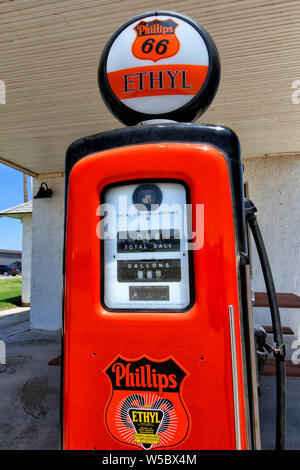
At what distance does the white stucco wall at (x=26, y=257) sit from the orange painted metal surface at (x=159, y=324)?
7.15 m

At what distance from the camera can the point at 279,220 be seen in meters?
4.34

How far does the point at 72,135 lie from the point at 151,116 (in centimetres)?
294

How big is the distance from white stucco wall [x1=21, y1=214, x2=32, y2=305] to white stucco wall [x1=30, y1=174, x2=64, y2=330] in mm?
2713

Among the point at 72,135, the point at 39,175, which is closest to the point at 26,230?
the point at 39,175

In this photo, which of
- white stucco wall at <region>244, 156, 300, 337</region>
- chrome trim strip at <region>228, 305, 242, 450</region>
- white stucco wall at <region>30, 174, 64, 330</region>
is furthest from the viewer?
white stucco wall at <region>30, 174, 64, 330</region>

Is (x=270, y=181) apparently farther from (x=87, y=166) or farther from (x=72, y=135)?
(x=87, y=166)

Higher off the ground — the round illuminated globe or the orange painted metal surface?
the round illuminated globe

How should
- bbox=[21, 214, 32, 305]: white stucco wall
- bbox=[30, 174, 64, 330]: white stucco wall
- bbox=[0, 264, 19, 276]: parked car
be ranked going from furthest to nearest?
bbox=[0, 264, 19, 276]: parked car
bbox=[21, 214, 32, 305]: white stucco wall
bbox=[30, 174, 64, 330]: white stucco wall

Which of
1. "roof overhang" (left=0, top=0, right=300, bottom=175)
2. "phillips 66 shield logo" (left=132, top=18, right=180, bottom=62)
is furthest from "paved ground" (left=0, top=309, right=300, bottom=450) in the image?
"roof overhang" (left=0, top=0, right=300, bottom=175)

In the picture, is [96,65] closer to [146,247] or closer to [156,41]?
[156,41]

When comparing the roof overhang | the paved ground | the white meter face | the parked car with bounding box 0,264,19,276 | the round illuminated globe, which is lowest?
the paved ground

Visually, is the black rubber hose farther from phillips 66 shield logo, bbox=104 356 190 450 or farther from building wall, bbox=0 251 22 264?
building wall, bbox=0 251 22 264

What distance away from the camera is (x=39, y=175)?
210 inches

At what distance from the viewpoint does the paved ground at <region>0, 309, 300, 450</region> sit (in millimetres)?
2082
